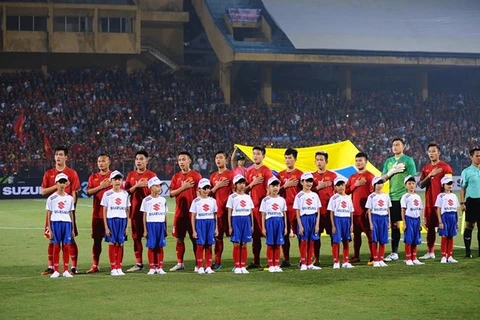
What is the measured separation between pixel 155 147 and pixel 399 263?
2996 cm

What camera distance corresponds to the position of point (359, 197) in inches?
671

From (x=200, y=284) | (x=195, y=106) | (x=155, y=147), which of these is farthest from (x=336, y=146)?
(x=195, y=106)

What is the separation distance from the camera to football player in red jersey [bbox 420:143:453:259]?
57.7ft

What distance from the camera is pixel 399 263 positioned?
1669 centimetres

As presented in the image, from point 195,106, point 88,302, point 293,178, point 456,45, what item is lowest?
point 88,302

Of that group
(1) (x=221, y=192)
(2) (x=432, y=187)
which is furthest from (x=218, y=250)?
(2) (x=432, y=187)

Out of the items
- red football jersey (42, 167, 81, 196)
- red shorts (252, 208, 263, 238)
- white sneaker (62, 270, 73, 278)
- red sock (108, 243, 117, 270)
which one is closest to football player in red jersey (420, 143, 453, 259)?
red shorts (252, 208, 263, 238)

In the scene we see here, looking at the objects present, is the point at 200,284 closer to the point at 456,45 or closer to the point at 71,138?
the point at 71,138

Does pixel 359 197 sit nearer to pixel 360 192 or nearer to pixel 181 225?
pixel 360 192

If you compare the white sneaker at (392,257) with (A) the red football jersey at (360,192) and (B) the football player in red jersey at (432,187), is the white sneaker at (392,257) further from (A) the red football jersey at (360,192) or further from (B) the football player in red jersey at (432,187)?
(A) the red football jersey at (360,192)

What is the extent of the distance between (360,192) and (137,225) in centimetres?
396

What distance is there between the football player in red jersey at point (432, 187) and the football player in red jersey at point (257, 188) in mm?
3111

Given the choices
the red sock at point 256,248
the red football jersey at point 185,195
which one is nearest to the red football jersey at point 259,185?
the red sock at point 256,248

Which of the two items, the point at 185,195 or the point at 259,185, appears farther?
the point at 259,185
